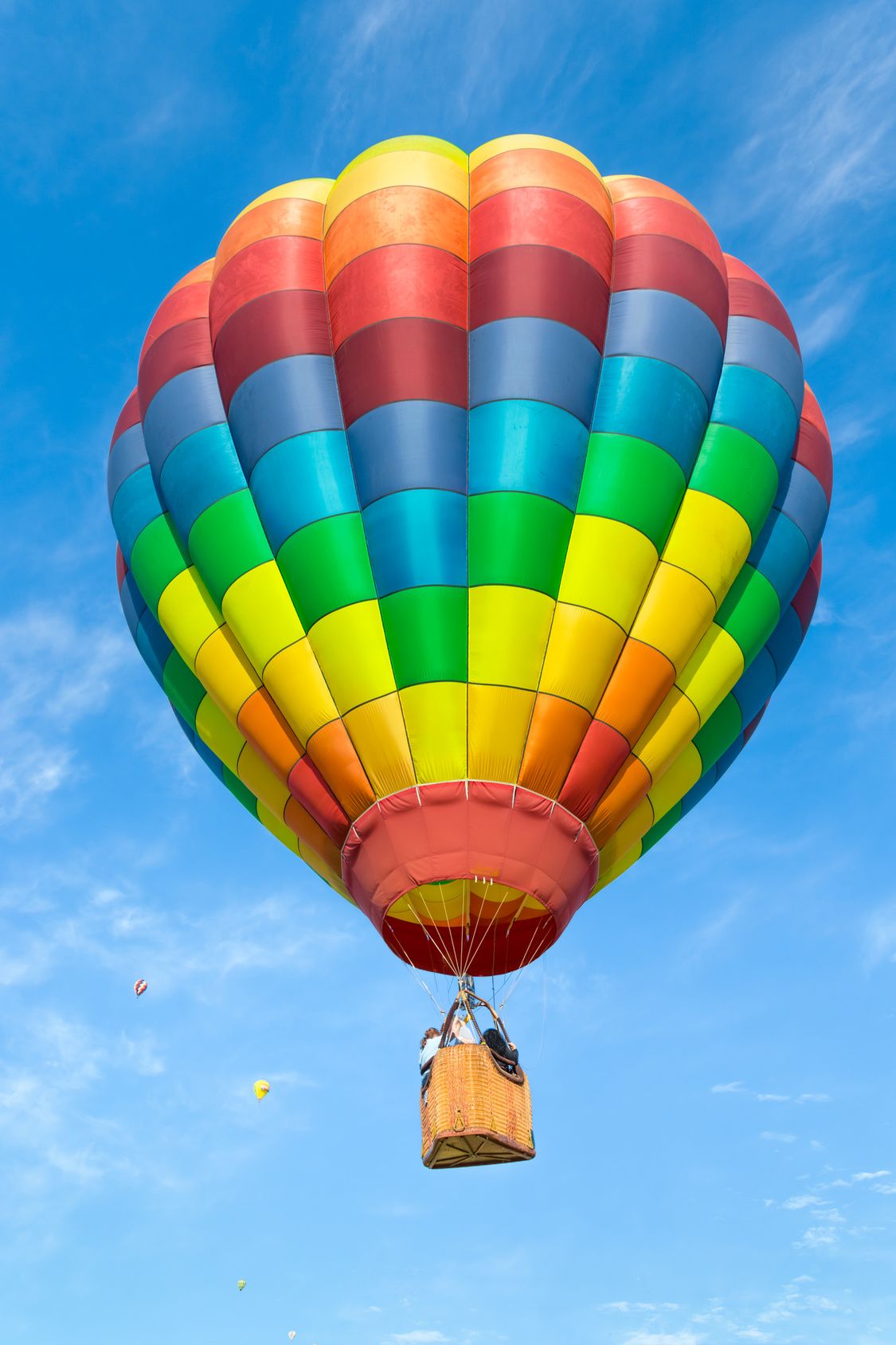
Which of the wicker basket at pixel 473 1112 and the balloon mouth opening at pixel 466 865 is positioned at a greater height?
the balloon mouth opening at pixel 466 865

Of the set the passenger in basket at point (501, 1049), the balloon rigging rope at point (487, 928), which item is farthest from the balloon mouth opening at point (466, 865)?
the passenger in basket at point (501, 1049)

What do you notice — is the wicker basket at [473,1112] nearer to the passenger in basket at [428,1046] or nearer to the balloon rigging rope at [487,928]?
the passenger in basket at [428,1046]

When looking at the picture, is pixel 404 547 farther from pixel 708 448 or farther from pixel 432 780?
pixel 708 448

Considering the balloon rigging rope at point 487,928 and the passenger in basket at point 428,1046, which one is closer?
the passenger in basket at point 428,1046

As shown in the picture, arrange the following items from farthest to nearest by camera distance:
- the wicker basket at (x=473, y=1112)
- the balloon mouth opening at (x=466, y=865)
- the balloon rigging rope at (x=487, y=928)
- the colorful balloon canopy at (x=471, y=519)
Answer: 1. the balloon rigging rope at (x=487, y=928)
2. the colorful balloon canopy at (x=471, y=519)
3. the balloon mouth opening at (x=466, y=865)
4. the wicker basket at (x=473, y=1112)

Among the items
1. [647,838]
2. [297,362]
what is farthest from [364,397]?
[647,838]

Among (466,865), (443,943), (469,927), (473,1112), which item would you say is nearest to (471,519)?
(466,865)

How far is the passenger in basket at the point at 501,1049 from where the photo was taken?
9664 millimetres

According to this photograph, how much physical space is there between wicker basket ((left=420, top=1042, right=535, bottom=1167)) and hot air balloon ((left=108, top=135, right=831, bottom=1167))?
1006 millimetres

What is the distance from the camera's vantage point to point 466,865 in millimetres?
9961

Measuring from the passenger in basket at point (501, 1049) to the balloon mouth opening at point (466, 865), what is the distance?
2.29ft

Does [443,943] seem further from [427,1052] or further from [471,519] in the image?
[471,519]

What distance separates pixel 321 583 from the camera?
10.6 m

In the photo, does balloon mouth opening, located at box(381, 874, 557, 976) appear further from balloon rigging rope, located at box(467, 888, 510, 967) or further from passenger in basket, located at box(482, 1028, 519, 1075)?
passenger in basket, located at box(482, 1028, 519, 1075)
